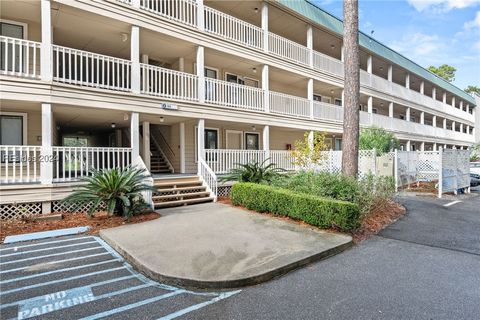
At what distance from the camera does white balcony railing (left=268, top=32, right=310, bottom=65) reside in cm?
1421

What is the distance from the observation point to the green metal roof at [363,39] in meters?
14.7

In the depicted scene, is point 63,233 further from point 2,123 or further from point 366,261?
point 366,261

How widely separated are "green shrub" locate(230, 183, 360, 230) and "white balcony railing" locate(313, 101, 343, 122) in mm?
9162

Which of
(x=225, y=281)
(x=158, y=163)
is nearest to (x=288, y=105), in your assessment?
(x=158, y=163)

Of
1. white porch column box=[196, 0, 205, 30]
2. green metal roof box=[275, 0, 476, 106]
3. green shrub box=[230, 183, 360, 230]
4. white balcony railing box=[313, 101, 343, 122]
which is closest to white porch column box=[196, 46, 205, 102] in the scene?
white porch column box=[196, 0, 205, 30]

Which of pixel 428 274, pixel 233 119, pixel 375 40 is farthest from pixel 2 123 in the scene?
pixel 375 40

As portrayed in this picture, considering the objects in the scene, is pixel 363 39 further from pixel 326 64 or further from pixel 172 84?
pixel 172 84

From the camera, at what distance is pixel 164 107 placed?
1026cm

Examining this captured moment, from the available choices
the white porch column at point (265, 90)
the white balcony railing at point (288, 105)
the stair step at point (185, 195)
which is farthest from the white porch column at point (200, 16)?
the stair step at point (185, 195)

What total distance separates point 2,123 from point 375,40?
73.0 feet

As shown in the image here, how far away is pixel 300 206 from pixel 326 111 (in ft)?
37.6

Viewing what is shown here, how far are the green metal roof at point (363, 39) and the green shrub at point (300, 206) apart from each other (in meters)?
10.2

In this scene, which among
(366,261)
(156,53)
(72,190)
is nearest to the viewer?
(366,261)

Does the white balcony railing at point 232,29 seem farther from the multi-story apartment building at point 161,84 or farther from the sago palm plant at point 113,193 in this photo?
the sago palm plant at point 113,193
